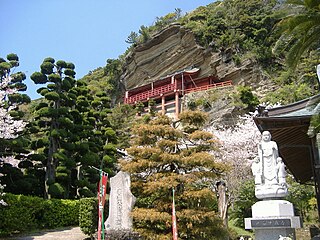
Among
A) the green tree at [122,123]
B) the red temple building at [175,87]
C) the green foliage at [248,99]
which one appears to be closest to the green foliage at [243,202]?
the green tree at [122,123]

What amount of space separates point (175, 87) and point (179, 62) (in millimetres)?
4055

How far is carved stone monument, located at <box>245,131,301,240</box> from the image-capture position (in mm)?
6598

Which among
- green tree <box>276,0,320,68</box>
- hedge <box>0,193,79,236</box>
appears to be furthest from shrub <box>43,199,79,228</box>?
green tree <box>276,0,320,68</box>

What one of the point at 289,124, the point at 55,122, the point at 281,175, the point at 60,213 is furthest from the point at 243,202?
the point at 55,122

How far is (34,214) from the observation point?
625 inches

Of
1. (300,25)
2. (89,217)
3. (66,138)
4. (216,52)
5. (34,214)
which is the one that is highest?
(216,52)

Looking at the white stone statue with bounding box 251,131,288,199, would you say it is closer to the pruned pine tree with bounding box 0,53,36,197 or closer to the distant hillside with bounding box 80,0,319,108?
the pruned pine tree with bounding box 0,53,36,197

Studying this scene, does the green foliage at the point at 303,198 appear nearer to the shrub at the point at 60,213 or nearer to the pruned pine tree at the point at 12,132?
the shrub at the point at 60,213

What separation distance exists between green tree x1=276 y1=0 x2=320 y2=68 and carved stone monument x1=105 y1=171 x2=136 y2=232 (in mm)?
7482

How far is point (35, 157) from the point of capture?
18172mm

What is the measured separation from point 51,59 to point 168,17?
2907 cm

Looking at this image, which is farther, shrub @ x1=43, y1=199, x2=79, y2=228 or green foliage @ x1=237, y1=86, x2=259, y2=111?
green foliage @ x1=237, y1=86, x2=259, y2=111

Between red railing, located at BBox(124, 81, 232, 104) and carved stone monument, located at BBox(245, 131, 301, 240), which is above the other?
red railing, located at BBox(124, 81, 232, 104)

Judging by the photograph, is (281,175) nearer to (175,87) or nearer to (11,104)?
(11,104)
